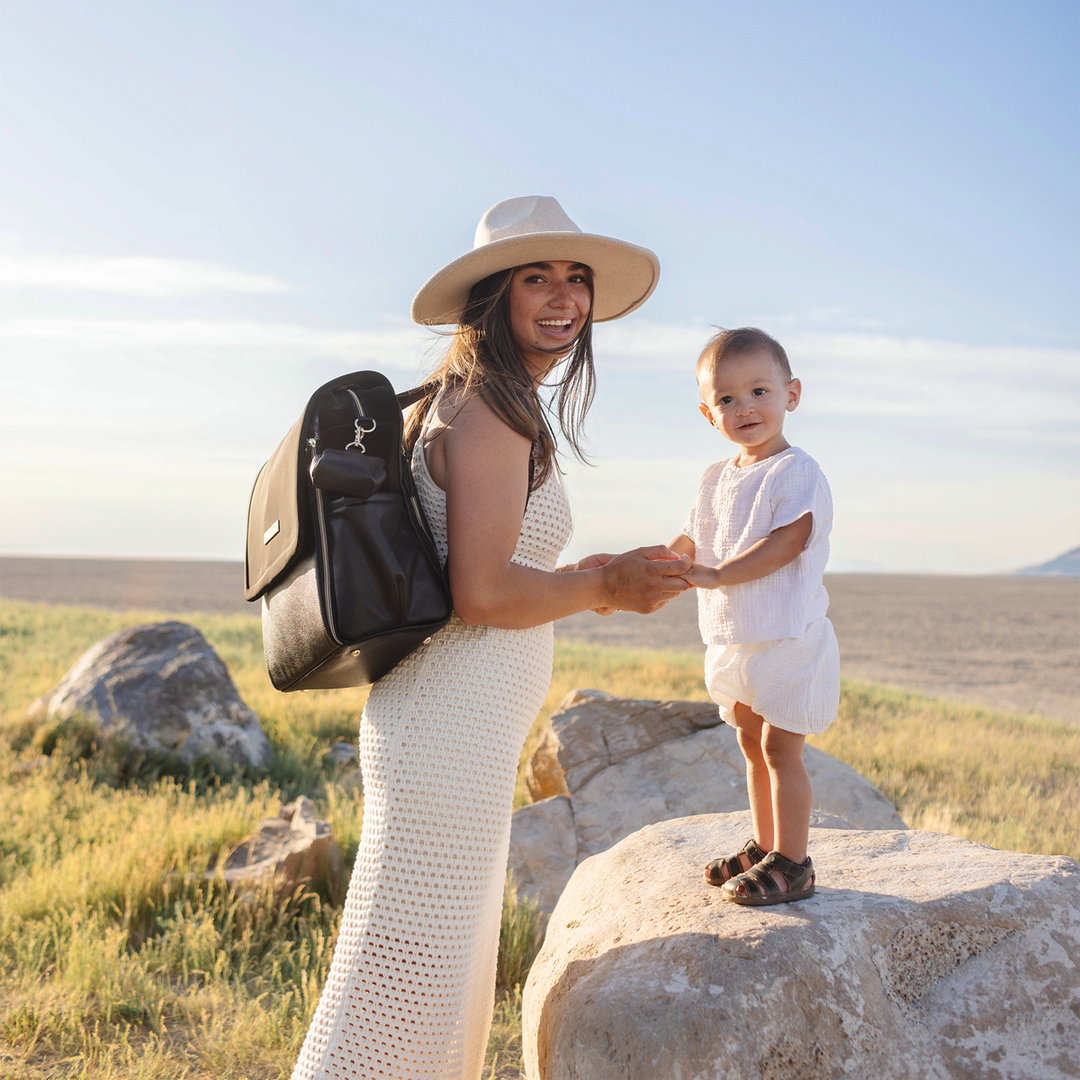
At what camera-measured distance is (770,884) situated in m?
2.83

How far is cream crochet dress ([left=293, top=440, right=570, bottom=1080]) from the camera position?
7.89 ft

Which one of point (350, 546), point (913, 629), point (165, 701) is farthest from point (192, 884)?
point (913, 629)

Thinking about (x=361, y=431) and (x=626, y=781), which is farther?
(x=626, y=781)

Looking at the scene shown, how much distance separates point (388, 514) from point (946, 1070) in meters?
2.00

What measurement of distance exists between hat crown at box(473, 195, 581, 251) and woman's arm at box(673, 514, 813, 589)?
1.13m

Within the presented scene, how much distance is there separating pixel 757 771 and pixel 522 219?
1.99 meters

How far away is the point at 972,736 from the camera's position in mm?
10781

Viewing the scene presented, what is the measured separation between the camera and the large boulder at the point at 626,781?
5.42 meters

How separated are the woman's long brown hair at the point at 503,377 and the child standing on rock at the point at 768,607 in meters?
0.47

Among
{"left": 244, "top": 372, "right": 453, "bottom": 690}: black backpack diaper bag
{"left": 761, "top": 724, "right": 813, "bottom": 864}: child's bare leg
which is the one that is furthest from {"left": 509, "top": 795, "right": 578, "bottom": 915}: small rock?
{"left": 244, "top": 372, "right": 453, "bottom": 690}: black backpack diaper bag

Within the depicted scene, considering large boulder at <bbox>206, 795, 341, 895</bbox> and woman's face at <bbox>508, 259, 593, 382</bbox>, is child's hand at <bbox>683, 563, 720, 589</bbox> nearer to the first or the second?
woman's face at <bbox>508, 259, 593, 382</bbox>

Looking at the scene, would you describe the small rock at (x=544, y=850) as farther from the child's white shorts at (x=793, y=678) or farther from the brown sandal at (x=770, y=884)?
the child's white shorts at (x=793, y=678)

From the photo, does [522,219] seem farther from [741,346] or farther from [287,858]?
[287,858]

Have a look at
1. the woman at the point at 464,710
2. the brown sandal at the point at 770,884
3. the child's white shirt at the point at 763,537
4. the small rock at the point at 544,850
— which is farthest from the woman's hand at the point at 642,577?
the small rock at the point at 544,850
